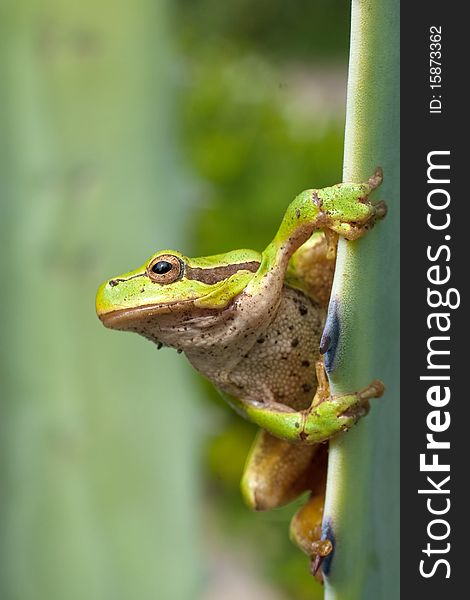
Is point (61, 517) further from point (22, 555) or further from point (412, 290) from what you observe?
point (412, 290)

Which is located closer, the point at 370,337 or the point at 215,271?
the point at 370,337

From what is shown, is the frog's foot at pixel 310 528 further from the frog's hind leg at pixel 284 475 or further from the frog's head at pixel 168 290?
the frog's head at pixel 168 290

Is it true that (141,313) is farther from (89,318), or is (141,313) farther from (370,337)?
(89,318)

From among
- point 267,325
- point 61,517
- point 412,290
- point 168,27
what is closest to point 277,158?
point 168,27

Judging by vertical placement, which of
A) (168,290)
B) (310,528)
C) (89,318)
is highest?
(89,318)

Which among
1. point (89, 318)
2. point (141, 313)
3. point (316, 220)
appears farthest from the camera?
point (89, 318)

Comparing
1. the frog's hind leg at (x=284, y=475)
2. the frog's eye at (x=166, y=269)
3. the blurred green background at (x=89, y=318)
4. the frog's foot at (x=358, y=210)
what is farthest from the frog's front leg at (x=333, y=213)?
the blurred green background at (x=89, y=318)

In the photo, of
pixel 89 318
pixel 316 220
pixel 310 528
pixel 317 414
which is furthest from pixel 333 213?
pixel 89 318
